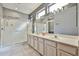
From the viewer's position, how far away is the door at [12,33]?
4047 millimetres

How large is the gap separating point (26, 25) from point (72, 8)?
9.83 feet

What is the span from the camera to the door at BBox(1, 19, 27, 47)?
405 centimetres

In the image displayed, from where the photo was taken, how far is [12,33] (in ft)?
14.2

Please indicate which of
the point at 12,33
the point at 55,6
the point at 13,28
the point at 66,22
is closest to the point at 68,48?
the point at 66,22

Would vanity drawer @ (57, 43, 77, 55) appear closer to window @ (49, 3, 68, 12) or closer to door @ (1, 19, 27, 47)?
window @ (49, 3, 68, 12)

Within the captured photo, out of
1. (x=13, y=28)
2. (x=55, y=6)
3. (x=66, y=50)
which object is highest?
(x=55, y=6)

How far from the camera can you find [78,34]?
241 centimetres

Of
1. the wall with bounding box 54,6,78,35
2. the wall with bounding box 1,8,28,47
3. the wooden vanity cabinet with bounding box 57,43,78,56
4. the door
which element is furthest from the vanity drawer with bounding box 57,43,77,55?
the door

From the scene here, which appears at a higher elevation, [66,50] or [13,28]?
[13,28]

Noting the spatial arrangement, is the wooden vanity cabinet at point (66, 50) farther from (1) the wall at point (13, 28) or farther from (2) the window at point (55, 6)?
(1) the wall at point (13, 28)

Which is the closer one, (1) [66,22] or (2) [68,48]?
(2) [68,48]

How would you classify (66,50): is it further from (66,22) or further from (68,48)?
(66,22)

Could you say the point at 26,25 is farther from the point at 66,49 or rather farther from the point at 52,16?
the point at 66,49

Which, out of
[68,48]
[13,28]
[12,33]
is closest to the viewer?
[68,48]
